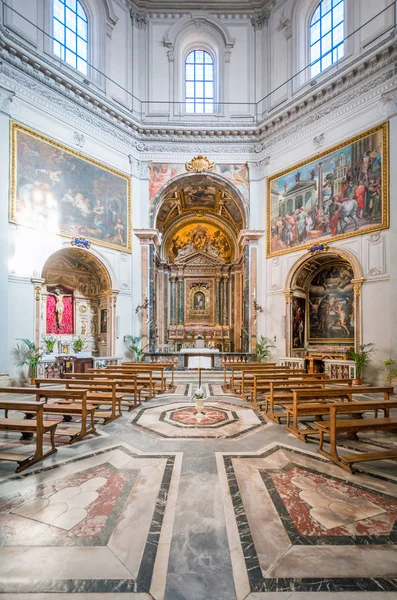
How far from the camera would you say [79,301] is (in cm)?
1494

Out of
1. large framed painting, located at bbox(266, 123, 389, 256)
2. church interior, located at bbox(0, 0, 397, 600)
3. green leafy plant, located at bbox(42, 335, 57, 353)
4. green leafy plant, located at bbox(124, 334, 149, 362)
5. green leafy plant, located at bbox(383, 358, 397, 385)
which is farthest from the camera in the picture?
green leafy plant, located at bbox(124, 334, 149, 362)

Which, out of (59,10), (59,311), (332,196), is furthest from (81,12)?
(332,196)

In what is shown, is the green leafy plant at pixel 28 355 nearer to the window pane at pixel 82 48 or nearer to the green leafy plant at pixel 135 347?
the green leafy plant at pixel 135 347

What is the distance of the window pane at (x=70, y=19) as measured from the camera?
43.9 ft

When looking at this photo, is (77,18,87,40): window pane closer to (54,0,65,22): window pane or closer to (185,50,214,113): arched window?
(54,0,65,22): window pane

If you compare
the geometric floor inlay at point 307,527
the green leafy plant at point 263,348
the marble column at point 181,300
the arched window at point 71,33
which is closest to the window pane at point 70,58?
the arched window at point 71,33

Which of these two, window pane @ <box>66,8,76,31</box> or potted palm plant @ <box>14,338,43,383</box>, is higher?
window pane @ <box>66,8,76,31</box>

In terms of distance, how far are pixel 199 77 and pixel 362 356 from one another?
16880 millimetres

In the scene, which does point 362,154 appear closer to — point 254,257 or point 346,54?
point 346,54

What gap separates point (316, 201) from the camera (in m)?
13.2

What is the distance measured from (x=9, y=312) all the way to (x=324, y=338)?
44.6 feet

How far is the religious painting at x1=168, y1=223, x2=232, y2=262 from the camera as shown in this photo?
21.6 meters

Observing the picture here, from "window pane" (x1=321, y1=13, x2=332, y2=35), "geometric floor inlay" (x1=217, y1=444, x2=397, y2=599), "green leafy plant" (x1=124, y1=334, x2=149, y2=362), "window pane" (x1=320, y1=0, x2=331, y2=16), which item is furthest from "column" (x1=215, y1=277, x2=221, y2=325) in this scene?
"geometric floor inlay" (x1=217, y1=444, x2=397, y2=599)

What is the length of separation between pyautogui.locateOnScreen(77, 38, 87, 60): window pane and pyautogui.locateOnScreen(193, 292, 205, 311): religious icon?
14.5 meters
